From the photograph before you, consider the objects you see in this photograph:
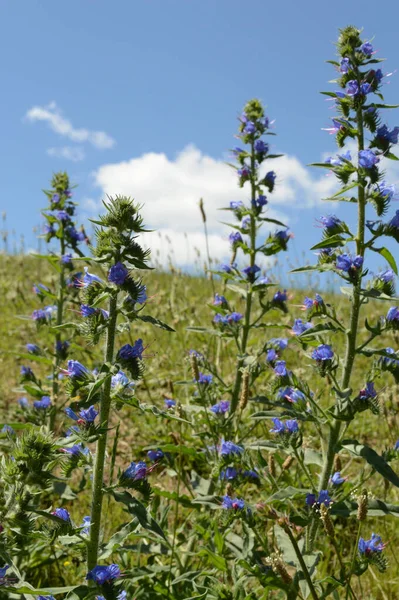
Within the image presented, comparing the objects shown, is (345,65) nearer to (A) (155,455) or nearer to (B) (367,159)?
(B) (367,159)

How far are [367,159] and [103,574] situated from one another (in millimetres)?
2180

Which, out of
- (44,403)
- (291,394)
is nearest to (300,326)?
(291,394)

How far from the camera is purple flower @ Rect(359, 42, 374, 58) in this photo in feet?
10.3

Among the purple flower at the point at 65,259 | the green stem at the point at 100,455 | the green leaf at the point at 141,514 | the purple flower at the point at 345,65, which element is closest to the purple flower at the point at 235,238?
the purple flower at the point at 65,259

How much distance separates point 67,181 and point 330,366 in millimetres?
2895

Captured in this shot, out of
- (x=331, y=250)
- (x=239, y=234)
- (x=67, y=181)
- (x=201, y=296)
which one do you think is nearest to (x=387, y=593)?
(x=331, y=250)

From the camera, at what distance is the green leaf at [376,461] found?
2.48m

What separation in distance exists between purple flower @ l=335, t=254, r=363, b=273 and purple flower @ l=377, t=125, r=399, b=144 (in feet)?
2.28

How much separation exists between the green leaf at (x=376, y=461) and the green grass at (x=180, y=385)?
39 cm

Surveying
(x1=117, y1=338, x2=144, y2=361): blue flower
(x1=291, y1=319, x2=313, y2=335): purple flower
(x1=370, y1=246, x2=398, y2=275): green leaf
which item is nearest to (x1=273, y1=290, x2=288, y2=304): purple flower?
(x1=291, y1=319, x2=313, y2=335): purple flower

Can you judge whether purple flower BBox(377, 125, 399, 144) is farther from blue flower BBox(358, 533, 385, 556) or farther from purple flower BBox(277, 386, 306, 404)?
blue flower BBox(358, 533, 385, 556)

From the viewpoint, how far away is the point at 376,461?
8.32 ft

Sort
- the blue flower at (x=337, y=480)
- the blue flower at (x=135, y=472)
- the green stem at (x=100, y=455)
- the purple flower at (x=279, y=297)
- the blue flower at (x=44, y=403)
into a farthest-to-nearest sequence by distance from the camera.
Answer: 1. the purple flower at (x=279, y=297)
2. the blue flower at (x=44, y=403)
3. the blue flower at (x=337, y=480)
4. the blue flower at (x=135, y=472)
5. the green stem at (x=100, y=455)

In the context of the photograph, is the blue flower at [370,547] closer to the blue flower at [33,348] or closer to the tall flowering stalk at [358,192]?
the tall flowering stalk at [358,192]
